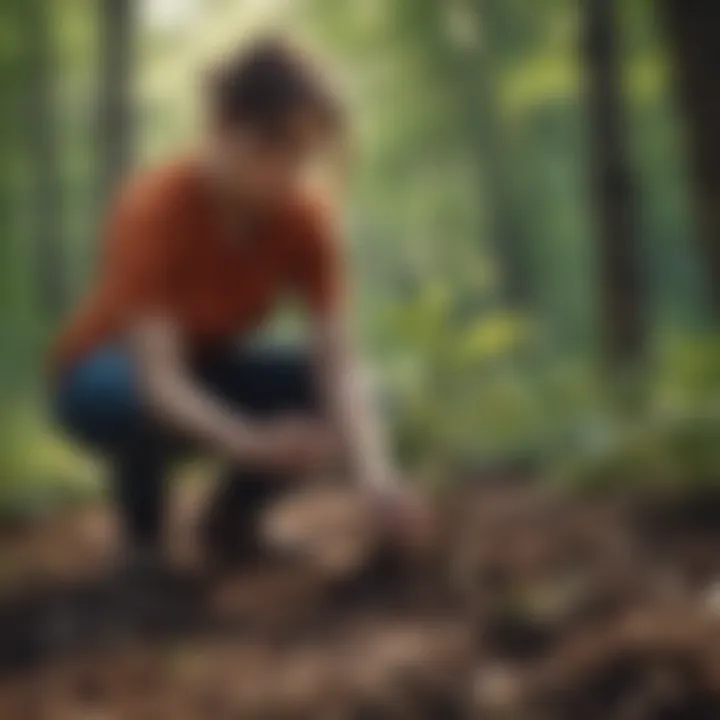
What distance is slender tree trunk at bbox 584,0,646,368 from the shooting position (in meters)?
0.92

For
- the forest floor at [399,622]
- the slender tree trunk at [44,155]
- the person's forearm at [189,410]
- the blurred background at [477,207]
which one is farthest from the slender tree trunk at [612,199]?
the slender tree trunk at [44,155]

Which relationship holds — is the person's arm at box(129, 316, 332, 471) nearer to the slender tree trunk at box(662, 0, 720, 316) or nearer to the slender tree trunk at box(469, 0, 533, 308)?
the slender tree trunk at box(469, 0, 533, 308)

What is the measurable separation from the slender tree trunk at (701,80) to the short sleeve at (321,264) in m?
0.25

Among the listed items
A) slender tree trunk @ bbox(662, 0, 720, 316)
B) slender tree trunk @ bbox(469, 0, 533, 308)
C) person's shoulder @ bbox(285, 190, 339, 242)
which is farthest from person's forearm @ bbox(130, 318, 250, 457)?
slender tree trunk @ bbox(662, 0, 720, 316)

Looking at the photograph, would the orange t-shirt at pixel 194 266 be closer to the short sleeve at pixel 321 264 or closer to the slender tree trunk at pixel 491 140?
the short sleeve at pixel 321 264

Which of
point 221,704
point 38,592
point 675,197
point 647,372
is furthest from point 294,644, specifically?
point 675,197

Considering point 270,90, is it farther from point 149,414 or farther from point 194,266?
point 149,414

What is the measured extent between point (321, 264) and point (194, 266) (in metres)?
0.09

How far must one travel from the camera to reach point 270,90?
2.97 feet

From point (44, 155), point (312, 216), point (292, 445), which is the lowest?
A: point (292, 445)

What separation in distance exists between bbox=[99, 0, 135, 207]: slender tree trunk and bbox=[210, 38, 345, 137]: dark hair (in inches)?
2.6

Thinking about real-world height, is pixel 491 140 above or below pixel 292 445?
above

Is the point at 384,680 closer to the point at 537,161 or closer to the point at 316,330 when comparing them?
the point at 316,330

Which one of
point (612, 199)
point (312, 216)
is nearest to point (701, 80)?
point (612, 199)
